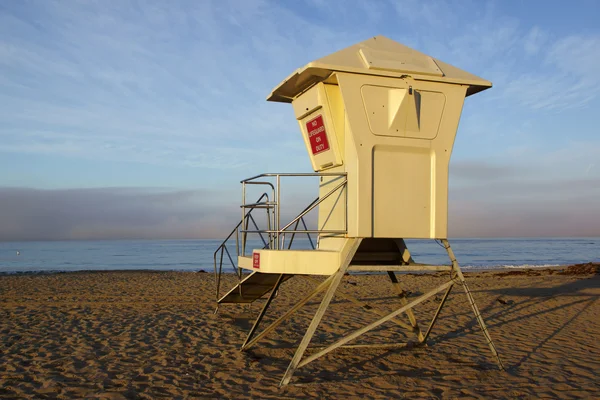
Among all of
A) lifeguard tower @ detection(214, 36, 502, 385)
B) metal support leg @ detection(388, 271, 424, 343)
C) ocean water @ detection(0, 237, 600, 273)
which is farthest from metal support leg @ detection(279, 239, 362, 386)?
ocean water @ detection(0, 237, 600, 273)

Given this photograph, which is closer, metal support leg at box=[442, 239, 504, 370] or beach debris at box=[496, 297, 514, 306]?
metal support leg at box=[442, 239, 504, 370]

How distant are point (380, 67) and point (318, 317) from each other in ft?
10.9

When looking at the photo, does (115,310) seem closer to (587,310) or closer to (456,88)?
(456,88)

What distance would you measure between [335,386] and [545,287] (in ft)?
49.4

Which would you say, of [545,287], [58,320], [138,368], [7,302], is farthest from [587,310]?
[7,302]

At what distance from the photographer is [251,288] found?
10.1 m

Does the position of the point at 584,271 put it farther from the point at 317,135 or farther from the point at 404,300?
the point at 317,135

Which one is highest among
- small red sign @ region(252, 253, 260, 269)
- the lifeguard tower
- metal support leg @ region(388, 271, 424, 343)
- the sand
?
the lifeguard tower

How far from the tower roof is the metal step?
130 inches

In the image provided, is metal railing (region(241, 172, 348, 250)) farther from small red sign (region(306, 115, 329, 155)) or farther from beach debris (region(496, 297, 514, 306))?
beach debris (region(496, 297, 514, 306))

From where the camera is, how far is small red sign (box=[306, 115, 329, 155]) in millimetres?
7594

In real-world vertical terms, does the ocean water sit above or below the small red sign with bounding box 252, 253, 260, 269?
below

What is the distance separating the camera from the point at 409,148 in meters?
7.13

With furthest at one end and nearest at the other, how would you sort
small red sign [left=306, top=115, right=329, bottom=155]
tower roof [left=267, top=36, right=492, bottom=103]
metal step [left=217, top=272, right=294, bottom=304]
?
metal step [left=217, top=272, right=294, bottom=304] → small red sign [left=306, top=115, right=329, bottom=155] → tower roof [left=267, top=36, right=492, bottom=103]
